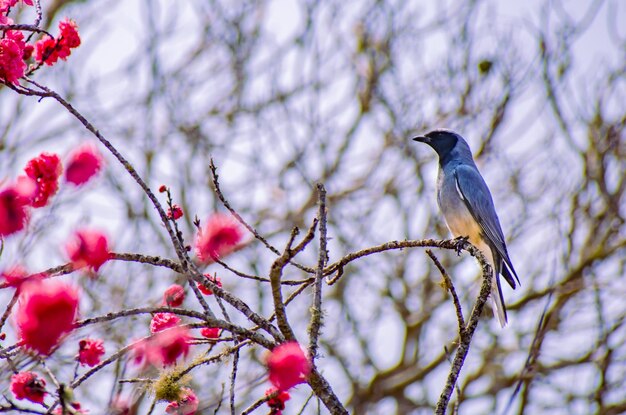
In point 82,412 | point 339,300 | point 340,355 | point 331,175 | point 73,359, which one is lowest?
point 82,412

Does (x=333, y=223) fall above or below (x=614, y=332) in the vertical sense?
above

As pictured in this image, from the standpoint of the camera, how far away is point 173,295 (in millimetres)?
2367

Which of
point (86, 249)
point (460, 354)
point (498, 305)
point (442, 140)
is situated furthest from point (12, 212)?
point (442, 140)

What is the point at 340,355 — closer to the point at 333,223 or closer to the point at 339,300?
the point at 339,300

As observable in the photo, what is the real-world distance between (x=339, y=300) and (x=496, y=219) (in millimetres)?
3350

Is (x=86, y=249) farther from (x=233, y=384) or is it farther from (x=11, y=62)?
(x=11, y=62)

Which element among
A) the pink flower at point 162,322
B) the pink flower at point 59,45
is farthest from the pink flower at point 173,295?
the pink flower at point 59,45

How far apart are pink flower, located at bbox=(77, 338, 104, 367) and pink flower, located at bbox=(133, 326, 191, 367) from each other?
181 millimetres

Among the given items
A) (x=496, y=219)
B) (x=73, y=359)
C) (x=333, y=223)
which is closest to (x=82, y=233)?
(x=73, y=359)

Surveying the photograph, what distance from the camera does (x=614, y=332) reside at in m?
6.86

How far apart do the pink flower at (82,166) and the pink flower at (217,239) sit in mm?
370

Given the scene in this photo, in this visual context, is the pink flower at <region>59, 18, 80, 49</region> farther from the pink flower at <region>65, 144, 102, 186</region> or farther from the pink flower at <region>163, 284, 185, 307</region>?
the pink flower at <region>163, 284, 185, 307</region>

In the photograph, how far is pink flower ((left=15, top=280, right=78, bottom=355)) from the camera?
5.30 ft

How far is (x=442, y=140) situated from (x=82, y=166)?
449cm
